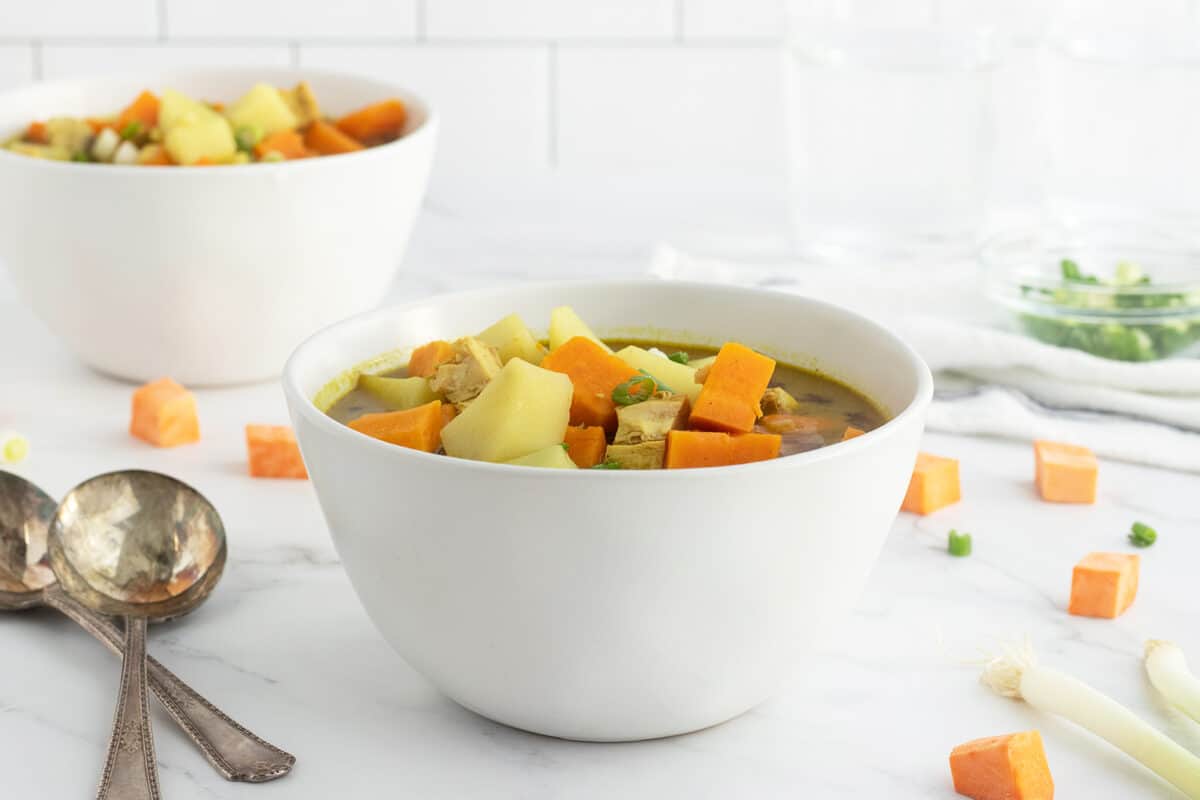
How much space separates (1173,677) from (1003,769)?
0.26 meters

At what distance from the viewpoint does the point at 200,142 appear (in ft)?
6.66

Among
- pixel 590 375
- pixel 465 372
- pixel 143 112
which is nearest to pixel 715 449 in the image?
pixel 590 375

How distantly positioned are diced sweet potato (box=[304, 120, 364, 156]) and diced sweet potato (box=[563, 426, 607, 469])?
42.1 inches

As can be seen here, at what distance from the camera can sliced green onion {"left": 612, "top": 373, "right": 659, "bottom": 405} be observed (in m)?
1.28

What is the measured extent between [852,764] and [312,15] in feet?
8.38

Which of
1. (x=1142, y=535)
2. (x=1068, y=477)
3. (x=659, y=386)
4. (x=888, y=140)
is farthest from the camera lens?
(x=888, y=140)

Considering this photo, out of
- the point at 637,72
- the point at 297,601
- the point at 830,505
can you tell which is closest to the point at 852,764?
the point at 830,505

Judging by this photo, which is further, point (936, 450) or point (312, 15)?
point (312, 15)

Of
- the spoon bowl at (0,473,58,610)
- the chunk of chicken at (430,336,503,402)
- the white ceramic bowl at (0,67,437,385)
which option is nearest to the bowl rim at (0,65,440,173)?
the white ceramic bowl at (0,67,437,385)

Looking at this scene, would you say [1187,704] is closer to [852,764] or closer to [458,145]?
[852,764]

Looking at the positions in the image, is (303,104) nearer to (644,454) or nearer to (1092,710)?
(644,454)

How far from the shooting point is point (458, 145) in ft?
11.5

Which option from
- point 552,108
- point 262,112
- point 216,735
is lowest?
point 216,735

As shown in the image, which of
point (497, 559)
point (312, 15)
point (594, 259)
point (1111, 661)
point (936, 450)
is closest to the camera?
point (497, 559)
